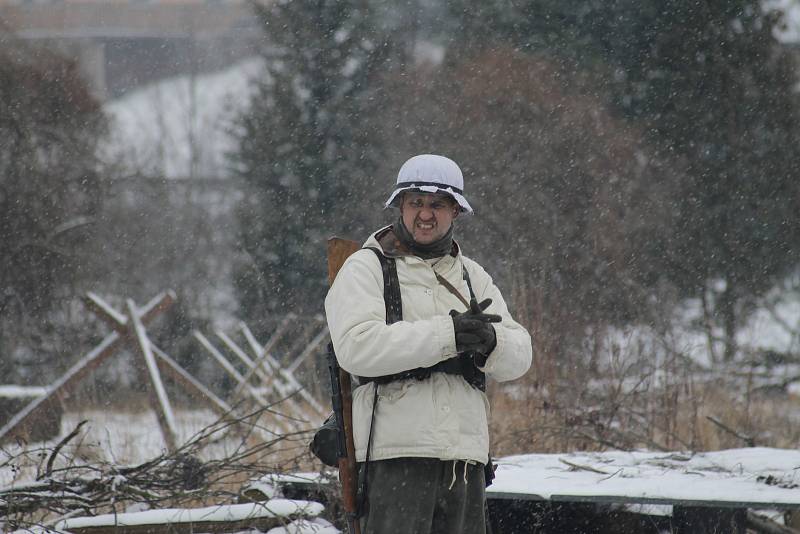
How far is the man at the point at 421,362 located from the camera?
3.21 m

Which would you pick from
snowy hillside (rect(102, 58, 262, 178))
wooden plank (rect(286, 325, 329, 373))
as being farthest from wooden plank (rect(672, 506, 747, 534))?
snowy hillside (rect(102, 58, 262, 178))

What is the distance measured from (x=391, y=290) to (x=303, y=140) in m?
14.8

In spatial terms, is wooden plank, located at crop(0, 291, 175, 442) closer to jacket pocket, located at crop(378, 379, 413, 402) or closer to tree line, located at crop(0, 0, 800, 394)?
tree line, located at crop(0, 0, 800, 394)

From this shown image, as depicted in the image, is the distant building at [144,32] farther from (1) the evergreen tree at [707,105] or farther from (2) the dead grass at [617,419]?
(2) the dead grass at [617,419]

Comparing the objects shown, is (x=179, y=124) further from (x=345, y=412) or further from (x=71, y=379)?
(x=345, y=412)

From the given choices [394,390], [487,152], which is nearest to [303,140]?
[487,152]

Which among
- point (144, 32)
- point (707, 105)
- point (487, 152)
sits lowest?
point (487, 152)

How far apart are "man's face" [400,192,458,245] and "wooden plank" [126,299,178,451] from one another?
4742mm

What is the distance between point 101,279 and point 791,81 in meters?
12.2

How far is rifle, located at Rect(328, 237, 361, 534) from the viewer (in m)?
3.43

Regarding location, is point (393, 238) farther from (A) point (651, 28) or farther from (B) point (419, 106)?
(A) point (651, 28)

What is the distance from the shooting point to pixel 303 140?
1791 centimetres

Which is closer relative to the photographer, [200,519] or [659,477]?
[200,519]

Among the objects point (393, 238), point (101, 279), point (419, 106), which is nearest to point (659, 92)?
point (419, 106)
